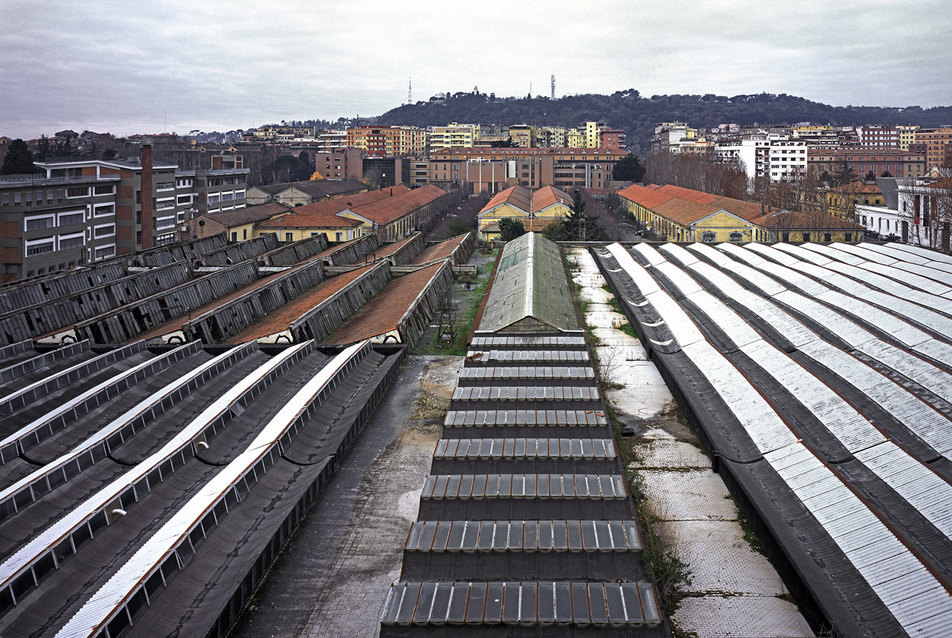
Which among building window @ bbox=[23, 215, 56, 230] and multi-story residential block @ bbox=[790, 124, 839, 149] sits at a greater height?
multi-story residential block @ bbox=[790, 124, 839, 149]

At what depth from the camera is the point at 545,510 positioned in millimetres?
10930

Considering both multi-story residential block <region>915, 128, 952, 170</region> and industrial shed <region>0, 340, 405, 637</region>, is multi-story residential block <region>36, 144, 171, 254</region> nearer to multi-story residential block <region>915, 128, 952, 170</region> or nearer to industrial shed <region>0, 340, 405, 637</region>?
industrial shed <region>0, 340, 405, 637</region>

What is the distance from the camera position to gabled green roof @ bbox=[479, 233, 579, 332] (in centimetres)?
2172

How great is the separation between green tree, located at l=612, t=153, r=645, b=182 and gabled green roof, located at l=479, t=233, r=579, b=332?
66.8m

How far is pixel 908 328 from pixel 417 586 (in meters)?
16.3

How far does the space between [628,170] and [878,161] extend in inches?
→ 1313

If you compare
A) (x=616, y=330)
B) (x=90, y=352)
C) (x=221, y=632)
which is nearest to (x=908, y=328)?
(x=616, y=330)

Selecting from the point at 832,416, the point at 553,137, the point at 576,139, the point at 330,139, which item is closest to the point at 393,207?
the point at 832,416

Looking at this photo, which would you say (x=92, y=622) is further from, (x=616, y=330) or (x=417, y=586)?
(x=616, y=330)

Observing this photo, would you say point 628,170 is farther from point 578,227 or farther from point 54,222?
point 54,222

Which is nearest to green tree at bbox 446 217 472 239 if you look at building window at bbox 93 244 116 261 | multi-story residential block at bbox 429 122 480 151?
building window at bbox 93 244 116 261

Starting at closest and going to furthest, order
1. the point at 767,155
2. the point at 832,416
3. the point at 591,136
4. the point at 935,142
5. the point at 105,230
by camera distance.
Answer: the point at 832,416, the point at 105,230, the point at 767,155, the point at 935,142, the point at 591,136

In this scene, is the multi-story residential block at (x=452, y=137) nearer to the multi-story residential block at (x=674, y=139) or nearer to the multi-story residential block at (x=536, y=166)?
the multi-story residential block at (x=536, y=166)

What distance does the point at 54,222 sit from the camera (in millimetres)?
39812
